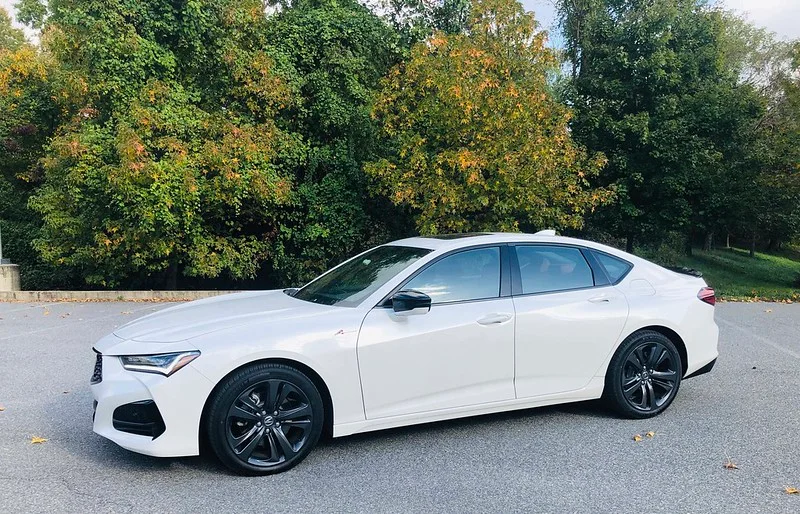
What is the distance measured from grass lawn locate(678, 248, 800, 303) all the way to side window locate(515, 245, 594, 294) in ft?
45.9

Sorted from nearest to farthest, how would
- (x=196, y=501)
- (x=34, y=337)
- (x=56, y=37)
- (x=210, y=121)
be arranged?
(x=196, y=501) < (x=34, y=337) < (x=210, y=121) < (x=56, y=37)

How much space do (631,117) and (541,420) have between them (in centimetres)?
1532

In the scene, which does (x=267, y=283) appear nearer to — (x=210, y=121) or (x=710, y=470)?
(x=210, y=121)

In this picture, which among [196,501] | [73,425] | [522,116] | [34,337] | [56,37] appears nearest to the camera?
[196,501]

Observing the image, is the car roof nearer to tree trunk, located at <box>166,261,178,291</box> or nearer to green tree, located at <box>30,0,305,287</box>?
green tree, located at <box>30,0,305,287</box>

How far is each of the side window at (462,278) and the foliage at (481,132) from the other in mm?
7379

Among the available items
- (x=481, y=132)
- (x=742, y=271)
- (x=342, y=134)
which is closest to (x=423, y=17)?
(x=342, y=134)

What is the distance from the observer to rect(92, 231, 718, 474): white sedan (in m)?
3.70

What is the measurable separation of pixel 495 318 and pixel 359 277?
1103mm

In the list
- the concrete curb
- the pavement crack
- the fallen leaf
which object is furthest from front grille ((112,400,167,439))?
the concrete curb

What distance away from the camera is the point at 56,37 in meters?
15.1

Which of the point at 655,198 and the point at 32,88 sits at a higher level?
the point at 32,88

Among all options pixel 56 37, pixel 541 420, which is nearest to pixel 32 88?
pixel 56 37

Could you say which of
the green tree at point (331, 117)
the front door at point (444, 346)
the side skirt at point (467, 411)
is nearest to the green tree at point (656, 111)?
the green tree at point (331, 117)
